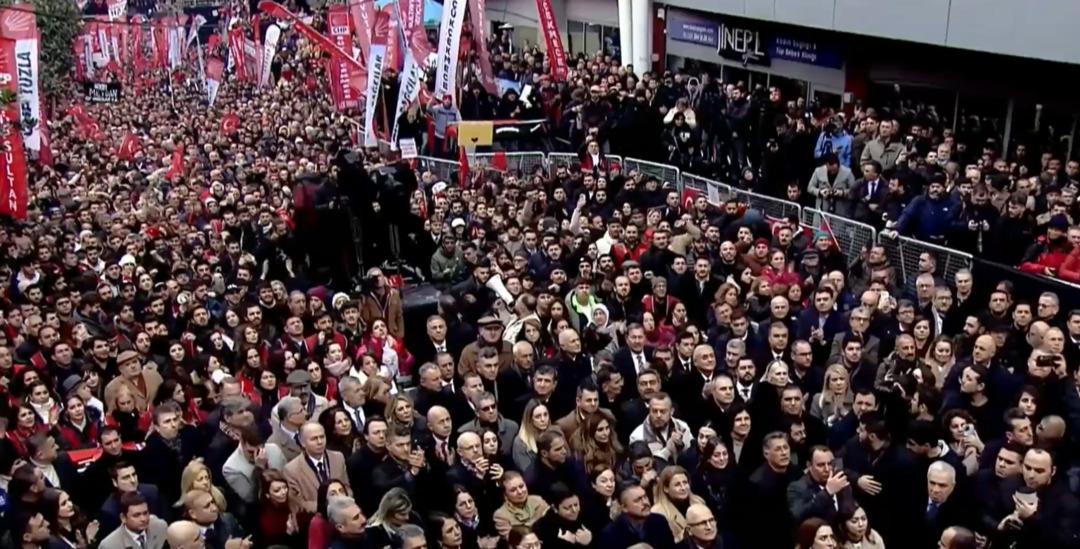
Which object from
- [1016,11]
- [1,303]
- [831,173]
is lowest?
[1,303]

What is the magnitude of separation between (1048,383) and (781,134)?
877 cm

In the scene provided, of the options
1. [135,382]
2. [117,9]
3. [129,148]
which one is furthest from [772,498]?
[117,9]

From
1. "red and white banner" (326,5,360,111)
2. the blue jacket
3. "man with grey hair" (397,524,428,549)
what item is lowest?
"man with grey hair" (397,524,428,549)

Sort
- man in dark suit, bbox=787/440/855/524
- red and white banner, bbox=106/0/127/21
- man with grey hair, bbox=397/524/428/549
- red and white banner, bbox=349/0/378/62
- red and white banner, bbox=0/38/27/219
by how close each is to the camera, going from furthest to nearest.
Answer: red and white banner, bbox=106/0/127/21, red and white banner, bbox=349/0/378/62, red and white banner, bbox=0/38/27/219, man in dark suit, bbox=787/440/855/524, man with grey hair, bbox=397/524/428/549

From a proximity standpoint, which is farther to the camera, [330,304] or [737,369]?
[330,304]

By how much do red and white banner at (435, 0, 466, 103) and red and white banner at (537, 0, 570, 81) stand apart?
10.3 feet

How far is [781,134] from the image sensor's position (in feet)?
54.5

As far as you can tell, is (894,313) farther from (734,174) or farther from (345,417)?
(734,174)

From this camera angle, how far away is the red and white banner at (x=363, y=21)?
24.2 meters

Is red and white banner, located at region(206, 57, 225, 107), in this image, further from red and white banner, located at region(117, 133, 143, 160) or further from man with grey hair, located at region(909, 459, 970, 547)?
man with grey hair, located at region(909, 459, 970, 547)

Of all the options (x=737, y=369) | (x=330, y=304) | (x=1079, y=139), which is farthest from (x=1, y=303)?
(x=1079, y=139)

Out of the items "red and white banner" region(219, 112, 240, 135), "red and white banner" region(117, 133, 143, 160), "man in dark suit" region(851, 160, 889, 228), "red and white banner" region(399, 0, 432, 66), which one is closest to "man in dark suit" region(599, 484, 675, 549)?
"man in dark suit" region(851, 160, 889, 228)

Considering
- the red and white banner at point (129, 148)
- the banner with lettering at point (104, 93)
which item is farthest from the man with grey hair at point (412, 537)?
the banner with lettering at point (104, 93)

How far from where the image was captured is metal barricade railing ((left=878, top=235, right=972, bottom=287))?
11719 millimetres
